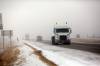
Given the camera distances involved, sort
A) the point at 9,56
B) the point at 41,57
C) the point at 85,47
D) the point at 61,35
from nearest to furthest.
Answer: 1. the point at 41,57
2. the point at 85,47
3. the point at 9,56
4. the point at 61,35

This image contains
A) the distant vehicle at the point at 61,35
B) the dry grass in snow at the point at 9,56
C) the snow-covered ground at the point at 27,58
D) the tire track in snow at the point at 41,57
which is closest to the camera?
the tire track in snow at the point at 41,57

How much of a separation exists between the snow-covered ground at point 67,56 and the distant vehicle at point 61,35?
486 mm

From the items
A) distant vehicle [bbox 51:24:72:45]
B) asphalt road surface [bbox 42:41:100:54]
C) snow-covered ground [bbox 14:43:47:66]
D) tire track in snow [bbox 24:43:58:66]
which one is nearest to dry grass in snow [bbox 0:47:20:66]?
snow-covered ground [bbox 14:43:47:66]

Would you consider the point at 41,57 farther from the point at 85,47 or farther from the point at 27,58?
the point at 85,47

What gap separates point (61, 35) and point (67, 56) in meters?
2.84

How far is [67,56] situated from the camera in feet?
29.5

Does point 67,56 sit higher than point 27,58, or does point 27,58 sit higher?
point 67,56

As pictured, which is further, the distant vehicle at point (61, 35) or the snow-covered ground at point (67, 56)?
the distant vehicle at point (61, 35)

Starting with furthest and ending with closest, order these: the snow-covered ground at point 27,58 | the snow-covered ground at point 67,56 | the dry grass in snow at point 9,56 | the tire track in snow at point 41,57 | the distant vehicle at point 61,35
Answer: the distant vehicle at point 61,35 → the dry grass in snow at point 9,56 → the snow-covered ground at point 27,58 → the tire track in snow at point 41,57 → the snow-covered ground at point 67,56

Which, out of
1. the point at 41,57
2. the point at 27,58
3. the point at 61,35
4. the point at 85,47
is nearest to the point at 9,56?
the point at 27,58

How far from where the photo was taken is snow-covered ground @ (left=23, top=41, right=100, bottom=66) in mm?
7883

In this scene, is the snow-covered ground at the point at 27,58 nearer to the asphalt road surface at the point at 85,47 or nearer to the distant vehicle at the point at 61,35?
the asphalt road surface at the point at 85,47

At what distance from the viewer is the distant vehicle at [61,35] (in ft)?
35.8

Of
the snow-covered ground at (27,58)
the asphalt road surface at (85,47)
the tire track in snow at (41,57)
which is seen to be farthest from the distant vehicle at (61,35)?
the snow-covered ground at (27,58)
